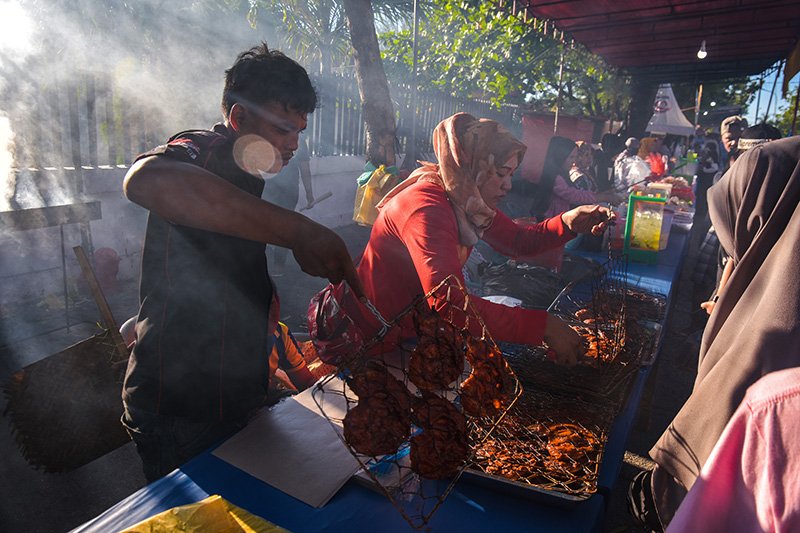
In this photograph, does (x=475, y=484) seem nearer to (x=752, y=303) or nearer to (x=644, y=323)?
(x=752, y=303)

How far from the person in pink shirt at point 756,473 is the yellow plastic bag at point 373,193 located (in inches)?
193

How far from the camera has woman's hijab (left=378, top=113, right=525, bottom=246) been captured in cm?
249

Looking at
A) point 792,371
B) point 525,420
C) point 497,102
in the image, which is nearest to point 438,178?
point 525,420

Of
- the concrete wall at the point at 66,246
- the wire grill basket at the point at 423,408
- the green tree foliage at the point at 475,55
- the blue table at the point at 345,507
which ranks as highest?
the green tree foliage at the point at 475,55

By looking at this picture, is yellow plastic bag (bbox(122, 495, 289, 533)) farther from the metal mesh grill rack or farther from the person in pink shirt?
the person in pink shirt

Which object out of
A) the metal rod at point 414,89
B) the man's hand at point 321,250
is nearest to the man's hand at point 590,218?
the man's hand at point 321,250

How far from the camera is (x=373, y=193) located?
597 cm

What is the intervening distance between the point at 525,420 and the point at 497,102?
51.8 feet

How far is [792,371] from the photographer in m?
1.18

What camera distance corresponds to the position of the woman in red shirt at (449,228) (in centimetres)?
199

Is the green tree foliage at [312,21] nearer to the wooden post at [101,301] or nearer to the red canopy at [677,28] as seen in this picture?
the red canopy at [677,28]

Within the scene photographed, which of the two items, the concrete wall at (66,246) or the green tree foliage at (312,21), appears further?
the green tree foliage at (312,21)

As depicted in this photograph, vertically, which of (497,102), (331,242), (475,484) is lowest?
(475,484)

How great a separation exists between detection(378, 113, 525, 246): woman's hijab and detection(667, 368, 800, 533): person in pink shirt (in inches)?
58.2
